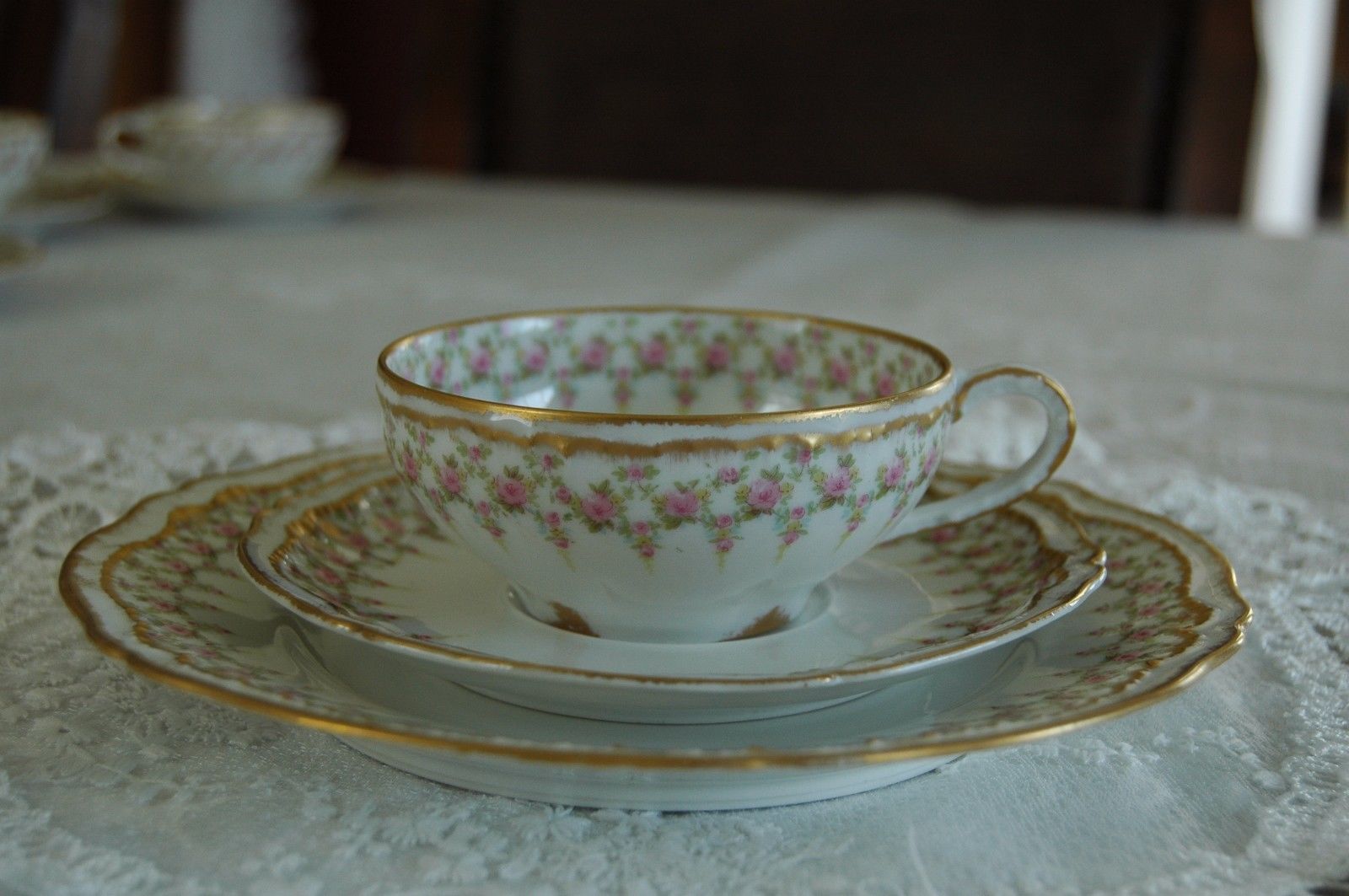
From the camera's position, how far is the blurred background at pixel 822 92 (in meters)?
1.48

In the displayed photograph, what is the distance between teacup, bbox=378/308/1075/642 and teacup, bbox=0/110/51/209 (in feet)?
1.81

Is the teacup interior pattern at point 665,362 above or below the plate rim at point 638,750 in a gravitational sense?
above

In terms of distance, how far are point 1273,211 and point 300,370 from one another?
7.34 ft

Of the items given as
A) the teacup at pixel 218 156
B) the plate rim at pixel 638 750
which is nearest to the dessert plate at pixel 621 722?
the plate rim at pixel 638 750

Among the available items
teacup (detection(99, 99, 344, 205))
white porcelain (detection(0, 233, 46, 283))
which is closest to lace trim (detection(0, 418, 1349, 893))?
white porcelain (detection(0, 233, 46, 283))

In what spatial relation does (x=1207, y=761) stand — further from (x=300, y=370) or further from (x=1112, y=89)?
(x=1112, y=89)

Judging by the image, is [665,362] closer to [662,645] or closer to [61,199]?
[662,645]

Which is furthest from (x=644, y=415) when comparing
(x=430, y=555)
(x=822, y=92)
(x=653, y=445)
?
(x=822, y=92)

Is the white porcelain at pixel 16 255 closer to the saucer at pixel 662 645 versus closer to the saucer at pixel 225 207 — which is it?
the saucer at pixel 225 207

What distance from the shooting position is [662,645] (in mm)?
335

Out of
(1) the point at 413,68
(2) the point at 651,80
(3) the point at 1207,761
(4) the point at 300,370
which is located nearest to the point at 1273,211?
(2) the point at 651,80

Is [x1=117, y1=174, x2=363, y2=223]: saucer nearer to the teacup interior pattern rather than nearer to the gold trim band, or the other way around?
the teacup interior pattern

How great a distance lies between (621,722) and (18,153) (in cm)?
70

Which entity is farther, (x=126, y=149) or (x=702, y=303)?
(x=126, y=149)
